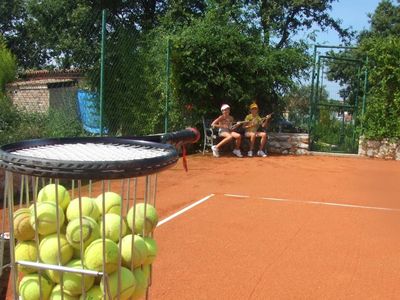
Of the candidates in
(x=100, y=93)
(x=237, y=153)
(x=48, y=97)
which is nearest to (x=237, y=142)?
(x=237, y=153)

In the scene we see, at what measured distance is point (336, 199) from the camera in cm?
762

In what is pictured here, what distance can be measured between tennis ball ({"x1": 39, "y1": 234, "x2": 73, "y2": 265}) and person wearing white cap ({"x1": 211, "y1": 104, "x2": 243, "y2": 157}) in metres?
11.0

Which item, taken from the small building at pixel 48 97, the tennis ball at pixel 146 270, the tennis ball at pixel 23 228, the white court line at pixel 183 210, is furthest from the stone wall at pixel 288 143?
the tennis ball at pixel 23 228

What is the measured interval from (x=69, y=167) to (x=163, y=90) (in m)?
10.9

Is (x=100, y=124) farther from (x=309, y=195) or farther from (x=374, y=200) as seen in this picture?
(x=374, y=200)

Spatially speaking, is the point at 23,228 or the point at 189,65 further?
the point at 189,65

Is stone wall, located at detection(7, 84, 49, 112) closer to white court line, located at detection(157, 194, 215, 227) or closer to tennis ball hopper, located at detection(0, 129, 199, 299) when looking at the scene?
white court line, located at detection(157, 194, 215, 227)

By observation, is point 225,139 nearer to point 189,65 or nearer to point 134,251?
point 189,65

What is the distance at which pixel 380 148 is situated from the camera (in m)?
13.5

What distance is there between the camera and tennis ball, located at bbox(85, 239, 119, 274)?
61.1 inches

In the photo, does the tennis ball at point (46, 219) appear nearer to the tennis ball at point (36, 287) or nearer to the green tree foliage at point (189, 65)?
the tennis ball at point (36, 287)

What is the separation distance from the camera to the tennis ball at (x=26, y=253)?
5.40 ft

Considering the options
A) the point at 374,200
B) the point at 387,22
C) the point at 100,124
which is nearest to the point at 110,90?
the point at 100,124

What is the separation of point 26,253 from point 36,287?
0.39 feet
